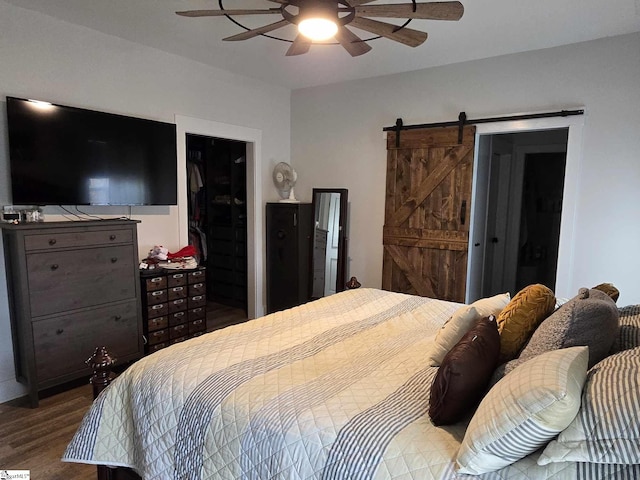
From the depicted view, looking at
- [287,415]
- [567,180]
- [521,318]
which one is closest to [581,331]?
[521,318]

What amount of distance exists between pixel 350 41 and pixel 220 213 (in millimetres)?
3501

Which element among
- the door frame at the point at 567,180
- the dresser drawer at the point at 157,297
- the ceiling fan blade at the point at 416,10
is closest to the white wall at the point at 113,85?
the dresser drawer at the point at 157,297

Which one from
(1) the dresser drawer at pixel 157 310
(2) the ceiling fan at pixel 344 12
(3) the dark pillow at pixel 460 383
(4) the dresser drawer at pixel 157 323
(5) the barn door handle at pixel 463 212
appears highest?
(2) the ceiling fan at pixel 344 12

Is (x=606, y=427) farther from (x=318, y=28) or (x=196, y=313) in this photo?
(x=196, y=313)

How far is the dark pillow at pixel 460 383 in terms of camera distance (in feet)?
4.04

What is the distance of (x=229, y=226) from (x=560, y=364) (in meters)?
4.55

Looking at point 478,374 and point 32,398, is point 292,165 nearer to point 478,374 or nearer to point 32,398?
point 32,398

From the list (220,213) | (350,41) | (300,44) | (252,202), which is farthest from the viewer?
(220,213)

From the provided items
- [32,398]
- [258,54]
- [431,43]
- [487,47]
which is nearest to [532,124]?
[487,47]

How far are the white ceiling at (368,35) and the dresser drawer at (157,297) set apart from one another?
2.06 metres

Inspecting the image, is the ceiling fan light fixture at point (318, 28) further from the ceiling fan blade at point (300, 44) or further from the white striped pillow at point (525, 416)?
the white striped pillow at point (525, 416)

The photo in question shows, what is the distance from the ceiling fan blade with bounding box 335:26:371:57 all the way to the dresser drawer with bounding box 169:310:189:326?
256 cm

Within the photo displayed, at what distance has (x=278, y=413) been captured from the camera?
130cm

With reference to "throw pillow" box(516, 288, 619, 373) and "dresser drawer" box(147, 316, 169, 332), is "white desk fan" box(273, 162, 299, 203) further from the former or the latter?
"throw pillow" box(516, 288, 619, 373)
